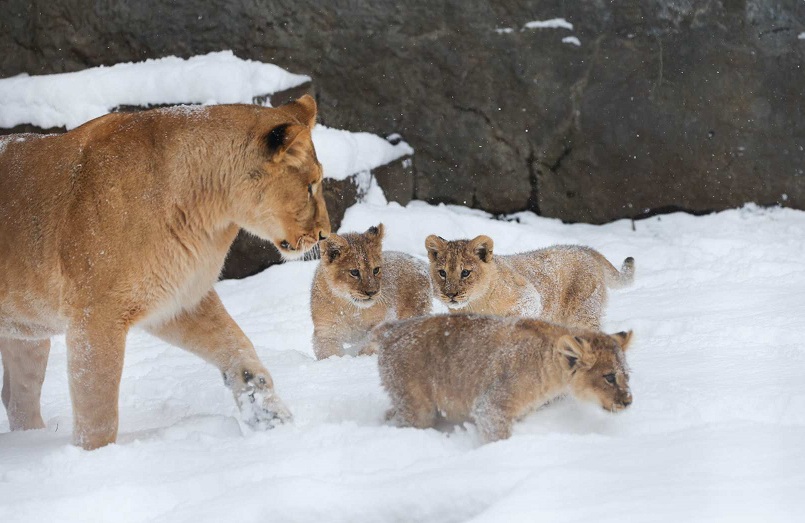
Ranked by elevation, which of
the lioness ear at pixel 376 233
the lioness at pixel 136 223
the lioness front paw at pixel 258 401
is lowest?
the lioness ear at pixel 376 233

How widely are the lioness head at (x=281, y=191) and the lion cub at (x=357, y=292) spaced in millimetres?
2054

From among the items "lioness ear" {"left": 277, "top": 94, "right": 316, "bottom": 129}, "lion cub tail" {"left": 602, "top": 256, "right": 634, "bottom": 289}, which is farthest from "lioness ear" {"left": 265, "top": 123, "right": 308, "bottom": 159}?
"lion cub tail" {"left": 602, "top": 256, "right": 634, "bottom": 289}

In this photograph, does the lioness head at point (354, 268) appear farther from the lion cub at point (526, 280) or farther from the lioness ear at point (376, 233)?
the lion cub at point (526, 280)

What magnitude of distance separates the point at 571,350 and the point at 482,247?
234 cm

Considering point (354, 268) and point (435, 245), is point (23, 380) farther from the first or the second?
point (435, 245)

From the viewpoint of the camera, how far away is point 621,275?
7590 millimetres

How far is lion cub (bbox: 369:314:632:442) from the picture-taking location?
13.9ft

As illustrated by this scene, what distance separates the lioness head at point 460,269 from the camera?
253 inches

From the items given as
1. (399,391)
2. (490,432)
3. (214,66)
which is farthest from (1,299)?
(214,66)

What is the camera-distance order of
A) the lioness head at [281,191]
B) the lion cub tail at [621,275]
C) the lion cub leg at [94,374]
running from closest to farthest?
the lion cub leg at [94,374] < the lioness head at [281,191] < the lion cub tail at [621,275]

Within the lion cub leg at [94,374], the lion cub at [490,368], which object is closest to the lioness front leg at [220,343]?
the lion cub leg at [94,374]

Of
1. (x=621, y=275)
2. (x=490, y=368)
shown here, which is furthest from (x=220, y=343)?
(x=621, y=275)

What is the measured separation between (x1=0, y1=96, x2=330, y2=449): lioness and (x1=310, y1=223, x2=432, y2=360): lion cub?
2.01 m

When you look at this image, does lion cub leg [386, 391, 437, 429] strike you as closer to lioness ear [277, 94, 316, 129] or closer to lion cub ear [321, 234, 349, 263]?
lioness ear [277, 94, 316, 129]
